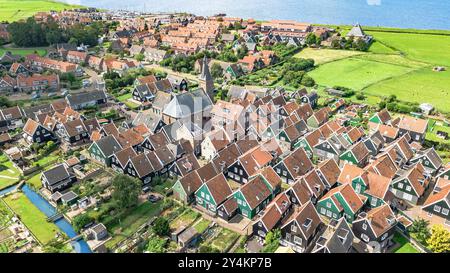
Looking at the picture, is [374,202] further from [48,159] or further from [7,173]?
[7,173]

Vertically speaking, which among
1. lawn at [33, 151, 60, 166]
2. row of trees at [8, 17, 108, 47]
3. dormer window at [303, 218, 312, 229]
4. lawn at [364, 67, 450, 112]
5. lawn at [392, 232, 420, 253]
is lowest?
lawn at [33, 151, 60, 166]

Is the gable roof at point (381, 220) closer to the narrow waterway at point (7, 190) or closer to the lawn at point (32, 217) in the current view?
the lawn at point (32, 217)

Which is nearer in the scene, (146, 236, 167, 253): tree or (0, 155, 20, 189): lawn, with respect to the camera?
(146, 236, 167, 253): tree

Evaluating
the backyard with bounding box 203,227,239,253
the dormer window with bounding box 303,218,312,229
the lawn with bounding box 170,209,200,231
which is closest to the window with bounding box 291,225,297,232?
the dormer window with bounding box 303,218,312,229

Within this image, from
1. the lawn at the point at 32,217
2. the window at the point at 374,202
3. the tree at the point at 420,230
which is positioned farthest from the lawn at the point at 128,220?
the tree at the point at 420,230

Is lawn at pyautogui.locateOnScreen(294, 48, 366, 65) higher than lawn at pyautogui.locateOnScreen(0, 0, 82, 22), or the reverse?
lawn at pyautogui.locateOnScreen(0, 0, 82, 22)

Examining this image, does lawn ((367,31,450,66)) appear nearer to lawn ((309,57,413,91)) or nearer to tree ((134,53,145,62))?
lawn ((309,57,413,91))

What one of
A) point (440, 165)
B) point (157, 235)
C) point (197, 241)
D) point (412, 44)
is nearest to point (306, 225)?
point (197, 241)

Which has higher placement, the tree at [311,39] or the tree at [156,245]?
the tree at [311,39]
